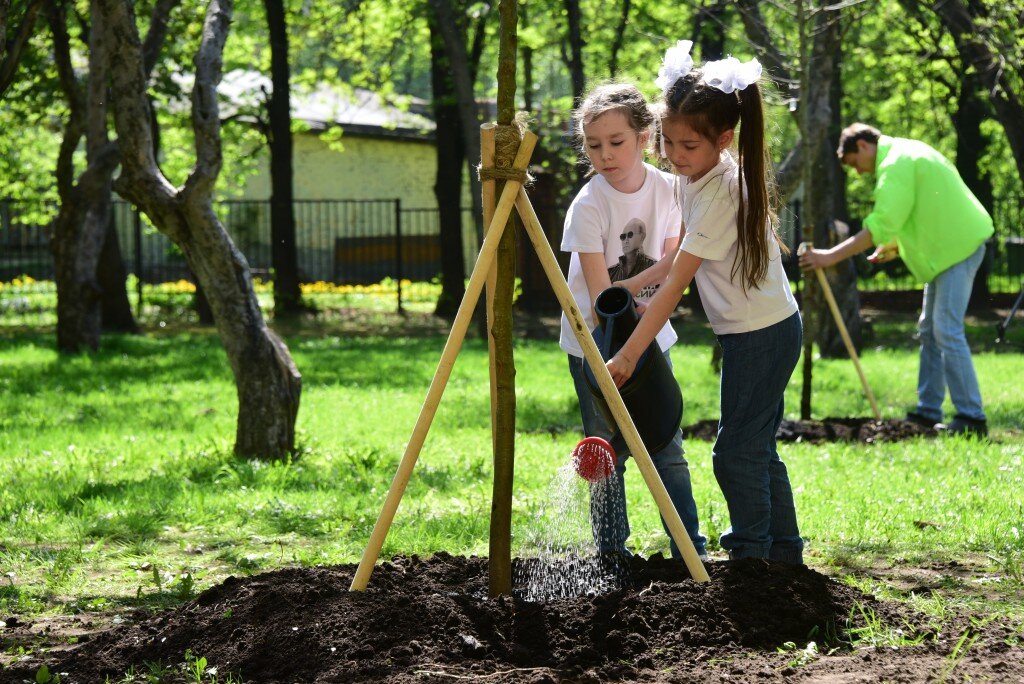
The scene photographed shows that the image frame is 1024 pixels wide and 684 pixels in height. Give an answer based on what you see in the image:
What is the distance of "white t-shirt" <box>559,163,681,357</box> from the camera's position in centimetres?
399

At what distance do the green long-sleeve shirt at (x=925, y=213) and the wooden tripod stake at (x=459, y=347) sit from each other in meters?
4.06

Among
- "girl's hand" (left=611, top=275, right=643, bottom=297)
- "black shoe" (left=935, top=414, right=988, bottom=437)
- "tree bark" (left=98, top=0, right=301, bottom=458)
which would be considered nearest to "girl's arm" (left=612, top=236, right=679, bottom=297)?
"girl's hand" (left=611, top=275, right=643, bottom=297)

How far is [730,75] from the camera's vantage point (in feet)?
11.5

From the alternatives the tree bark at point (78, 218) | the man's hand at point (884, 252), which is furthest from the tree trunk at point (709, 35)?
the man's hand at point (884, 252)

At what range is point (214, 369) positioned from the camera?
A: 441 inches

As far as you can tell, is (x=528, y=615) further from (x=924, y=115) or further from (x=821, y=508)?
(x=924, y=115)

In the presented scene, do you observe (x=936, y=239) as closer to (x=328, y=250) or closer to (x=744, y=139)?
(x=744, y=139)

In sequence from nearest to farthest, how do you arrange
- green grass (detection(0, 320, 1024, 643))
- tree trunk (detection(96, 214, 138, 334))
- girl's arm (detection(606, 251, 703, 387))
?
girl's arm (detection(606, 251, 703, 387)) < green grass (detection(0, 320, 1024, 643)) < tree trunk (detection(96, 214, 138, 334))

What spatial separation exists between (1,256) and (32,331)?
9.42 m

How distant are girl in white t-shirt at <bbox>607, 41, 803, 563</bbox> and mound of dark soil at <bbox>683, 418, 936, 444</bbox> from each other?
11.1 feet

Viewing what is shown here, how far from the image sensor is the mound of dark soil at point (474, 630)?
308 centimetres

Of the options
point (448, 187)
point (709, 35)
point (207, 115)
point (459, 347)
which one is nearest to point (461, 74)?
point (448, 187)

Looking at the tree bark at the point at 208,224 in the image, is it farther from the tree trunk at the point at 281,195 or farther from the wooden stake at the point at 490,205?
the tree trunk at the point at 281,195

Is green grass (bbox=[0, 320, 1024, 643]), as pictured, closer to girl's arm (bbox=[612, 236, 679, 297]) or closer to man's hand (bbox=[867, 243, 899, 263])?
man's hand (bbox=[867, 243, 899, 263])
